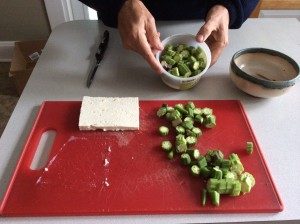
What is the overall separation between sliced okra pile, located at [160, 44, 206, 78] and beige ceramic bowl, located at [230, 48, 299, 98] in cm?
9

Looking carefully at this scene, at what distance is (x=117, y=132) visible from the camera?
29.7 inches

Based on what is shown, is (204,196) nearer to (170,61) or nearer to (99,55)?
(170,61)

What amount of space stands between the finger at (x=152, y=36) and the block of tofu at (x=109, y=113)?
0.51 feet

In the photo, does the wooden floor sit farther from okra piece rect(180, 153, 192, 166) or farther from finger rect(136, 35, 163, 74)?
okra piece rect(180, 153, 192, 166)

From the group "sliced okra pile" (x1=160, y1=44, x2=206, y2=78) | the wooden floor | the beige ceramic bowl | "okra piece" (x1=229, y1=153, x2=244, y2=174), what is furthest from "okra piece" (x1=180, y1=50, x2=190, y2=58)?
the wooden floor

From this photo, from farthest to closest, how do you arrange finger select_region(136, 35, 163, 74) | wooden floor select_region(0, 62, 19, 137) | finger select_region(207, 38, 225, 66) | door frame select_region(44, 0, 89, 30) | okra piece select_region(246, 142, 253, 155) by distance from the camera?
door frame select_region(44, 0, 89, 30) → wooden floor select_region(0, 62, 19, 137) → finger select_region(207, 38, 225, 66) → finger select_region(136, 35, 163, 74) → okra piece select_region(246, 142, 253, 155)

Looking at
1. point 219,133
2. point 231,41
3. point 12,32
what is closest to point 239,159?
point 219,133

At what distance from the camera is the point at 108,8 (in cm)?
100

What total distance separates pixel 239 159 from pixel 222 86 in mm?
270

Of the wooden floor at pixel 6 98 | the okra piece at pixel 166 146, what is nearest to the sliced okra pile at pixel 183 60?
the okra piece at pixel 166 146

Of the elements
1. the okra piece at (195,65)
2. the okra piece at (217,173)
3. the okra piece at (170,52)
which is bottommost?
the okra piece at (217,173)

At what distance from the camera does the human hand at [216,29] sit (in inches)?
34.5

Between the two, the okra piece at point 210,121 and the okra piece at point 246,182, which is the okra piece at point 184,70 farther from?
the okra piece at point 246,182

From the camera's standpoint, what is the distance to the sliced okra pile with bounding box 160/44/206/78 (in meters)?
0.85
